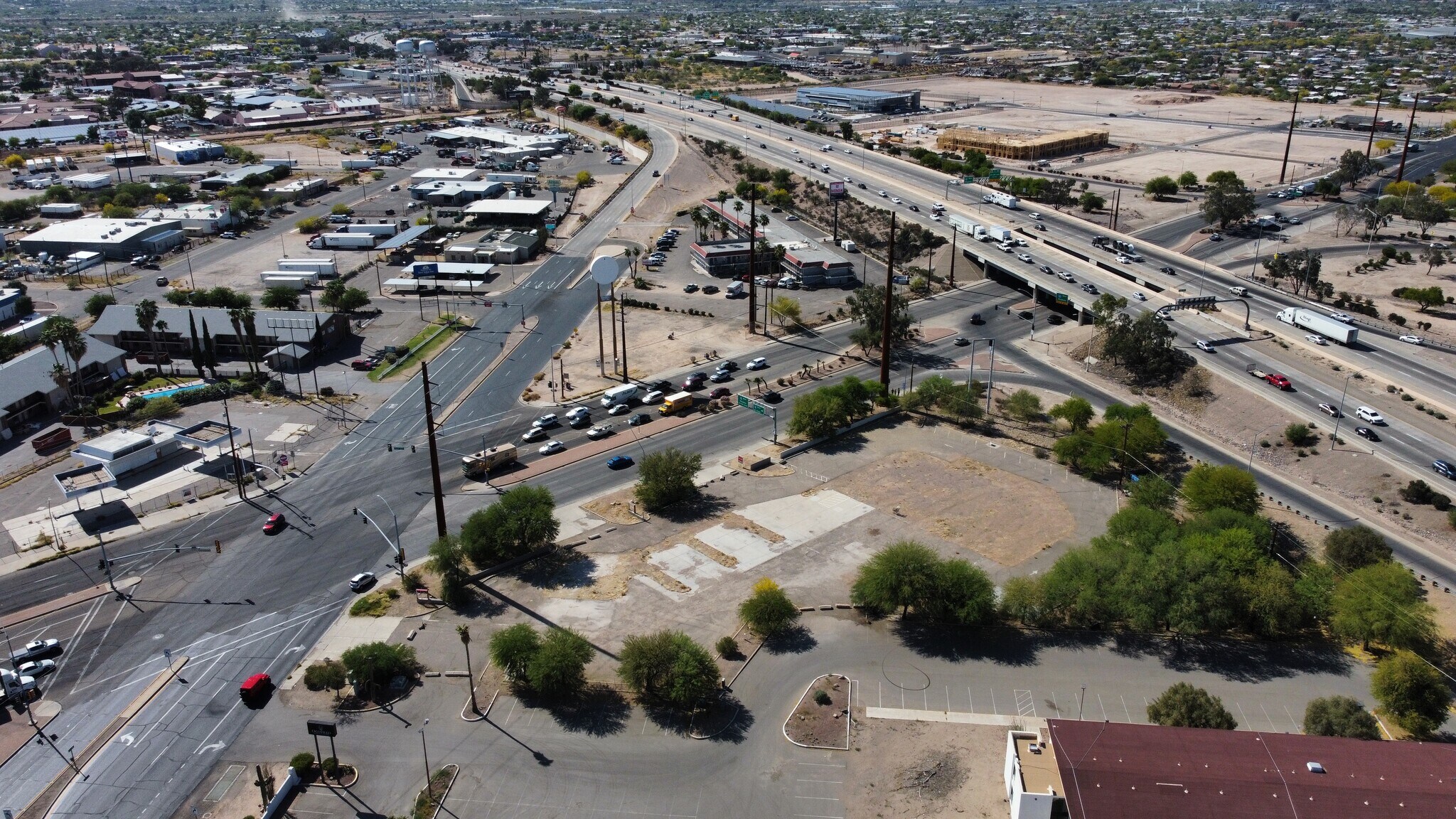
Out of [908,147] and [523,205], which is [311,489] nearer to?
[523,205]

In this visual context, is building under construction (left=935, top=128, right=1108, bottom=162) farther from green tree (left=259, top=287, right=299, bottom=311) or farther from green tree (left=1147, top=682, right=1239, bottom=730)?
green tree (left=1147, top=682, right=1239, bottom=730)

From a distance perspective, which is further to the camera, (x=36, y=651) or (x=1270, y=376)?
(x=1270, y=376)

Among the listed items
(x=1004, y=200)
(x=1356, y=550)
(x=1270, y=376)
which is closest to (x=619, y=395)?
(x=1356, y=550)

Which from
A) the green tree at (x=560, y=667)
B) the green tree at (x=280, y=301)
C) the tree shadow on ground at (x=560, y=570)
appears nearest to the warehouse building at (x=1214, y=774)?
the green tree at (x=560, y=667)

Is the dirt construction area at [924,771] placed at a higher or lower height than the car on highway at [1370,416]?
lower

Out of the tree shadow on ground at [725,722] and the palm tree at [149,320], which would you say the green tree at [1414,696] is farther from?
the palm tree at [149,320]

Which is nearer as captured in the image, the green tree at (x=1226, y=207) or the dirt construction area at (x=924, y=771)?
the dirt construction area at (x=924, y=771)

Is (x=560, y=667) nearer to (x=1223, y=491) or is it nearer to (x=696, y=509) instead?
(x=696, y=509)
